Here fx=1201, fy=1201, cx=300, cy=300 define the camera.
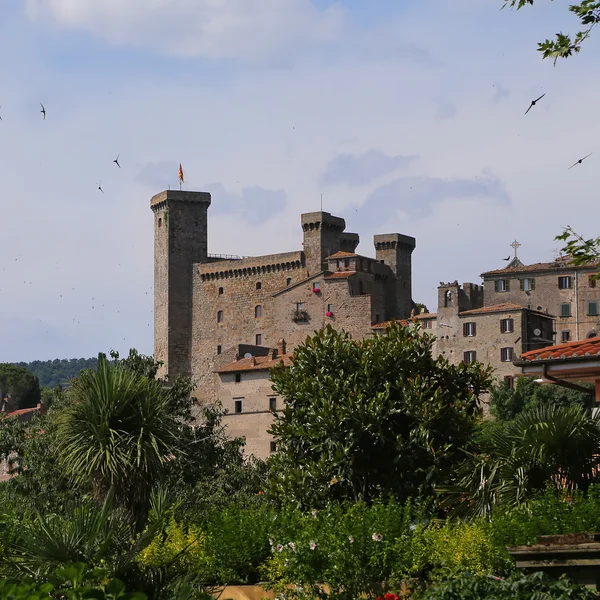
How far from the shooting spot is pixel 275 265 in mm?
100188

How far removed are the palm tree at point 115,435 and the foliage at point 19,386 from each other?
394 feet

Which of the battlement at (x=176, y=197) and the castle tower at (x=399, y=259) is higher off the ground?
the battlement at (x=176, y=197)

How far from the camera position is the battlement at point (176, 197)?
10556 cm

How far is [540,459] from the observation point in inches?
581

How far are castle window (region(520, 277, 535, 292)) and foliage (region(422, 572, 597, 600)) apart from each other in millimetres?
76919

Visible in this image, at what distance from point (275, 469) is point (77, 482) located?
381 cm

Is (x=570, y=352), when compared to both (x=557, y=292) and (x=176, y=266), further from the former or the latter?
(x=176, y=266)

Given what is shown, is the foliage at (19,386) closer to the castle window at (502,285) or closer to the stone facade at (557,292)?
the castle window at (502,285)

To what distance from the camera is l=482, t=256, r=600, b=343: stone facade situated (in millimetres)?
83062

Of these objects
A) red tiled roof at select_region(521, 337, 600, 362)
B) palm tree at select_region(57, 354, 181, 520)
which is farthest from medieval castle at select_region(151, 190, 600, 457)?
red tiled roof at select_region(521, 337, 600, 362)

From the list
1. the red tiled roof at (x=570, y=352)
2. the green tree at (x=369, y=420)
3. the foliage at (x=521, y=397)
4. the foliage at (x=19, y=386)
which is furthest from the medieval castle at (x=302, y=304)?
the red tiled roof at (x=570, y=352)

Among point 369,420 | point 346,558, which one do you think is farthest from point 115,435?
point 346,558

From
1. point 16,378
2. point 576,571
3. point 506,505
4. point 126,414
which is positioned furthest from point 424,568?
point 16,378

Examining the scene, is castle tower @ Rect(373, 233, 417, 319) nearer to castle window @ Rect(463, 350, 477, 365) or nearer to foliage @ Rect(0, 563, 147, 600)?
castle window @ Rect(463, 350, 477, 365)
